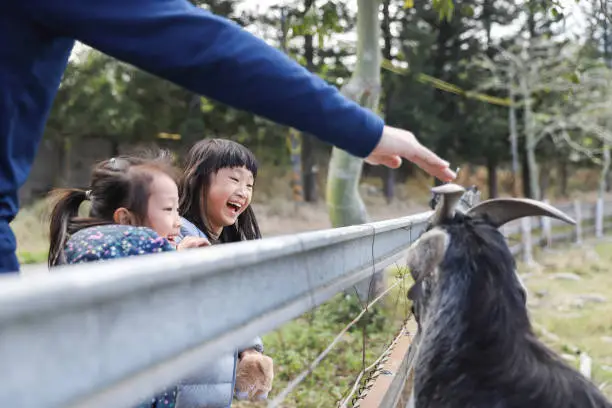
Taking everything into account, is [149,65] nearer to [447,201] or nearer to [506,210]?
[447,201]

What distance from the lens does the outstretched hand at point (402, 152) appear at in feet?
4.76

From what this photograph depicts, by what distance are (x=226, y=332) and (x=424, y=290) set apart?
99cm

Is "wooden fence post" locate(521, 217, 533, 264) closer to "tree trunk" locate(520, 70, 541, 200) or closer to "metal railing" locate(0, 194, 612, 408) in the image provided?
"tree trunk" locate(520, 70, 541, 200)

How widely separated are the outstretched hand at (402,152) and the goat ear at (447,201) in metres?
0.07

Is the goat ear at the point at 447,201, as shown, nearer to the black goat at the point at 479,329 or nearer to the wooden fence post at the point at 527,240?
the black goat at the point at 479,329

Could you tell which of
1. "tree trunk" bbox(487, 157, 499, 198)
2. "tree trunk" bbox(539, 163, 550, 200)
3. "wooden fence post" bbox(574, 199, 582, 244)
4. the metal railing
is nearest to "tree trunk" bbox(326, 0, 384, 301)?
the metal railing

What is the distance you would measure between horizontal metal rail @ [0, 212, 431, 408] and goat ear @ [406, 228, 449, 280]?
2.18 feet

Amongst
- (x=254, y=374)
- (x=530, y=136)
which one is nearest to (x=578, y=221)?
(x=530, y=136)

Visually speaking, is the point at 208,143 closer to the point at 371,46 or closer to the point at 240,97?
the point at 240,97

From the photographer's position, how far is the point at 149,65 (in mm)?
1186

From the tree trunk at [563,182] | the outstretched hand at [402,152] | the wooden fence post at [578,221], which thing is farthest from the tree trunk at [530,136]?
the outstretched hand at [402,152]

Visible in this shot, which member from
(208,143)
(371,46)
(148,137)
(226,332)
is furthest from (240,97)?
(148,137)

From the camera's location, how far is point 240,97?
48.7 inches

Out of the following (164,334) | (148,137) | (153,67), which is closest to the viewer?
(164,334)
